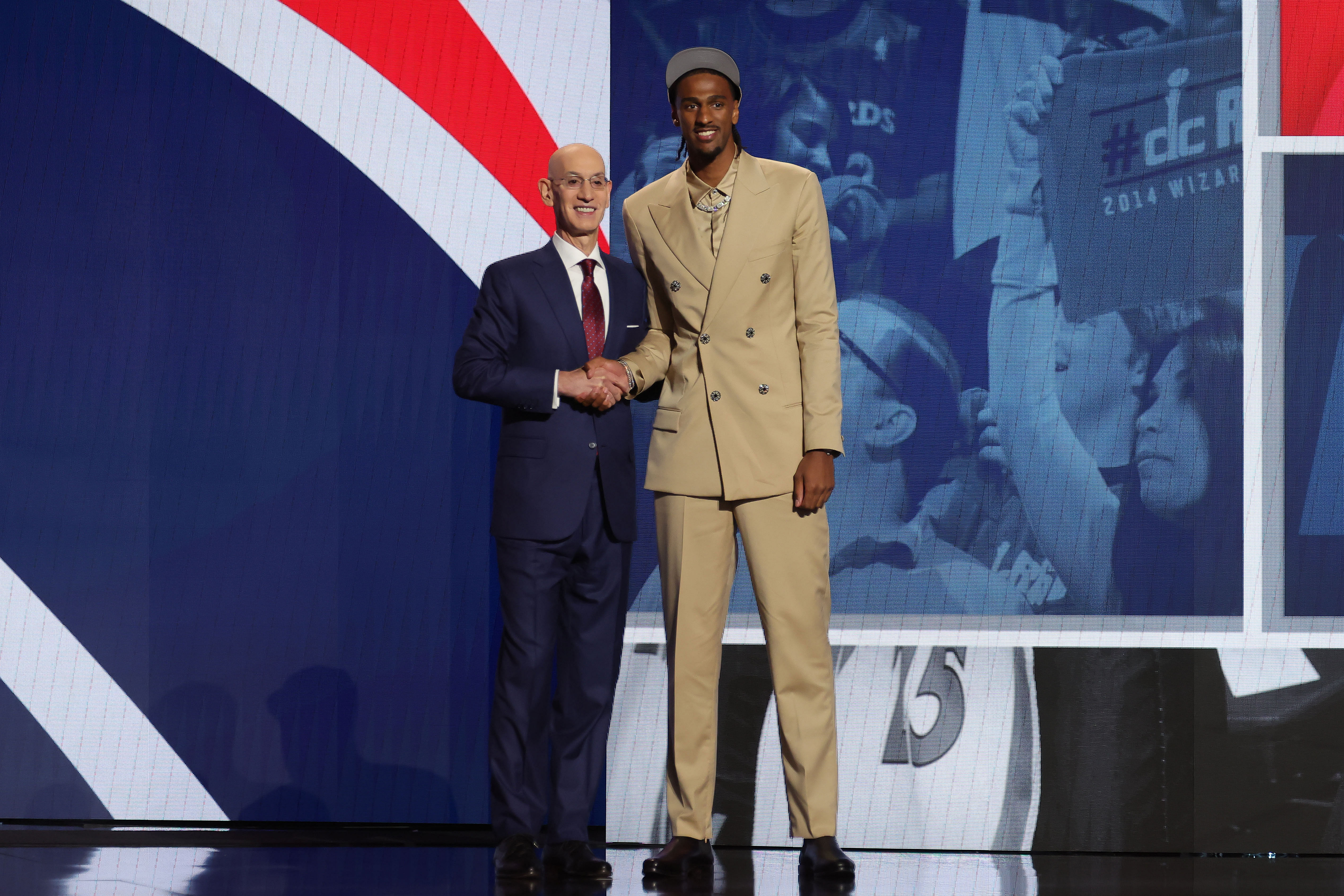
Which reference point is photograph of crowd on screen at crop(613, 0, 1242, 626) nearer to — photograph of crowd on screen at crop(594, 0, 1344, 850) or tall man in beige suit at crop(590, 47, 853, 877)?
photograph of crowd on screen at crop(594, 0, 1344, 850)

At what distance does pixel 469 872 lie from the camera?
3.09 m

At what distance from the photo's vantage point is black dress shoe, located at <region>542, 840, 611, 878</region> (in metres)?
2.90

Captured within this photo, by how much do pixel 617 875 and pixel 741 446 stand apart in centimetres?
103

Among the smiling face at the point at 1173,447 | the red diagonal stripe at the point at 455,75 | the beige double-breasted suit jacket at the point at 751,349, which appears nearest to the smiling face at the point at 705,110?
the beige double-breasted suit jacket at the point at 751,349

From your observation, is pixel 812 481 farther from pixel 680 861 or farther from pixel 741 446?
pixel 680 861

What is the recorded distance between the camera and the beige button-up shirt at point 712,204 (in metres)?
2.90

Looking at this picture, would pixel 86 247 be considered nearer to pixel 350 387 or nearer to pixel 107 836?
pixel 350 387

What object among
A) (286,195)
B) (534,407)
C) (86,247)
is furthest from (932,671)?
(86,247)

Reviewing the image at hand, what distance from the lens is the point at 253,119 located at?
3.76m

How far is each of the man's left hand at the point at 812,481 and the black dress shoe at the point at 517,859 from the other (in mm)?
956

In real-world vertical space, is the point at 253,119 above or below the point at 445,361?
above

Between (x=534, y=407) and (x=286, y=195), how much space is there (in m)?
1.33

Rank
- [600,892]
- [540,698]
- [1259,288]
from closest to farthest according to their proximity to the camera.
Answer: [600,892] → [540,698] → [1259,288]

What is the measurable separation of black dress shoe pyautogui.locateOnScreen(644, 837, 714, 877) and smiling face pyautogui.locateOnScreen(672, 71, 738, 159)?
1.51m
